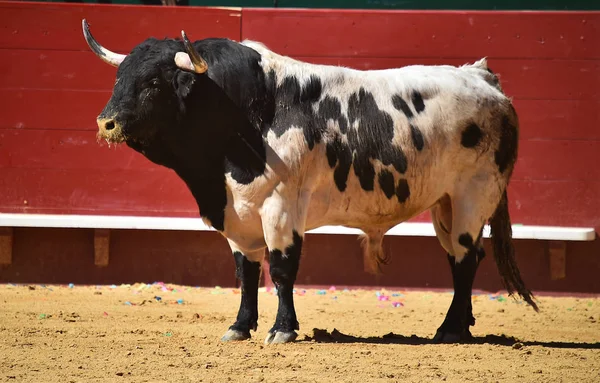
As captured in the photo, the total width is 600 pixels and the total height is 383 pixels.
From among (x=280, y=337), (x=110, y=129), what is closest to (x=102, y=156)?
(x=110, y=129)

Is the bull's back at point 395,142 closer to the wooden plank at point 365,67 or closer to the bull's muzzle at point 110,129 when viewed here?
the bull's muzzle at point 110,129

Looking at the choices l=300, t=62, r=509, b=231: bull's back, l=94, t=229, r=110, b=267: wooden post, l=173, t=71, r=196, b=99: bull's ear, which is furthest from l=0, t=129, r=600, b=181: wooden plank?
l=173, t=71, r=196, b=99: bull's ear

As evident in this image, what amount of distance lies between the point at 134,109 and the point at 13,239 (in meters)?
3.52

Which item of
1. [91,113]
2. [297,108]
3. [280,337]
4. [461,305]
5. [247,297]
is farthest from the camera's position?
[91,113]

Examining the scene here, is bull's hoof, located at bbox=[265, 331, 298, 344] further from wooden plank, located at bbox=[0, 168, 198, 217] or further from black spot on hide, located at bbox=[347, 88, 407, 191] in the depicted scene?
wooden plank, located at bbox=[0, 168, 198, 217]

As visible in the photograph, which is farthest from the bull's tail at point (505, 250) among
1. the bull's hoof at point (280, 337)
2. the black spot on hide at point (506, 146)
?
the bull's hoof at point (280, 337)

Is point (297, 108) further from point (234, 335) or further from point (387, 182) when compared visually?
point (234, 335)

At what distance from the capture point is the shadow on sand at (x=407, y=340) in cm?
630

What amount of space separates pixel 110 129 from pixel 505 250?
2.74 m

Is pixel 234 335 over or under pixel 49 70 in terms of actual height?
under

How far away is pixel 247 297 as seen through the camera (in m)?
6.42

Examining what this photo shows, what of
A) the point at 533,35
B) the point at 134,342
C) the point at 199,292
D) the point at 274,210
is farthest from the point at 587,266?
the point at 134,342

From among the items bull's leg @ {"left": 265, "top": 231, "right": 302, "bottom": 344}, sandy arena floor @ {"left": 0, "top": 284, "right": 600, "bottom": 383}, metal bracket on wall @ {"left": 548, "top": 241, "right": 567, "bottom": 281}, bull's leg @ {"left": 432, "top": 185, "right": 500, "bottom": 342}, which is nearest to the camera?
sandy arena floor @ {"left": 0, "top": 284, "right": 600, "bottom": 383}

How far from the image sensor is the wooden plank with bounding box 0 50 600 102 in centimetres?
907
